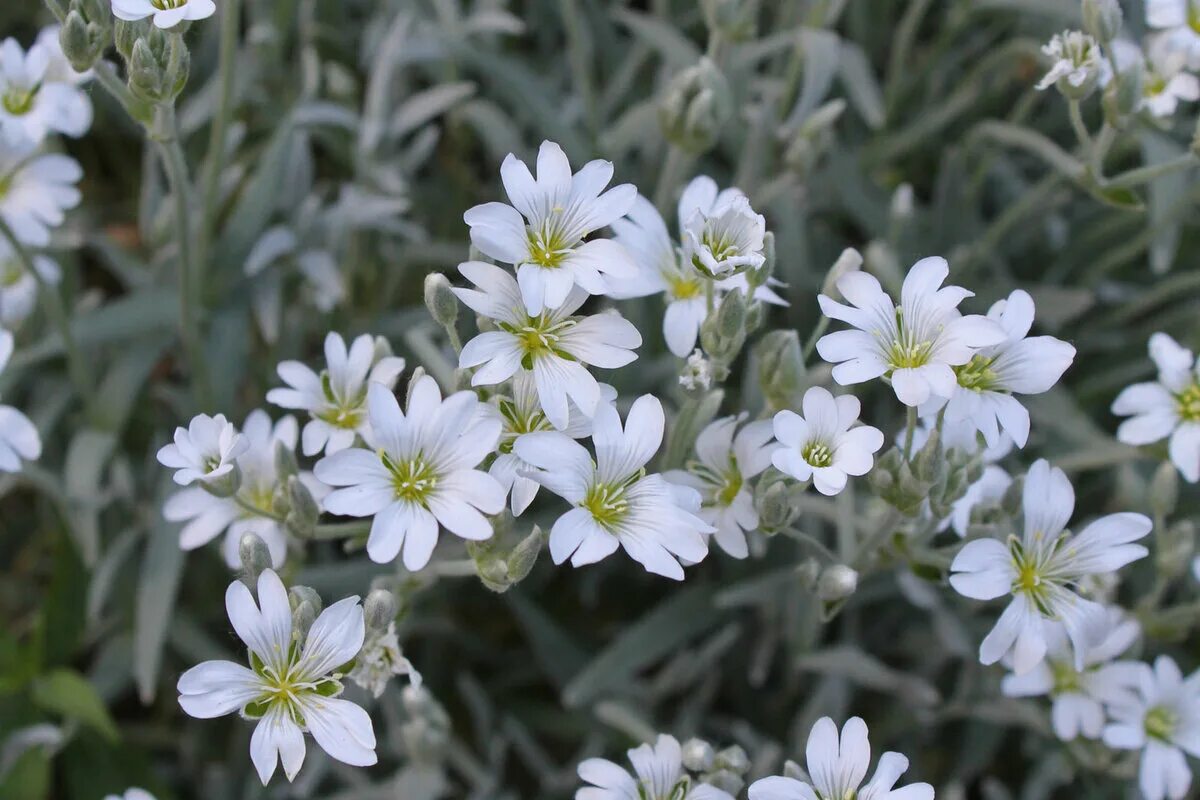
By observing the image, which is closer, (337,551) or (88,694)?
(88,694)

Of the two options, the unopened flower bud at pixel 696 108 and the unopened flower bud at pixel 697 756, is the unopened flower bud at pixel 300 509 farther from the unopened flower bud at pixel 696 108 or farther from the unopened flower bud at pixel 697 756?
the unopened flower bud at pixel 696 108

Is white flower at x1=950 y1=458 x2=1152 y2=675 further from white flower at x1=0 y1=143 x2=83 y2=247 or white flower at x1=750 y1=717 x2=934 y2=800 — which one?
white flower at x1=0 y1=143 x2=83 y2=247

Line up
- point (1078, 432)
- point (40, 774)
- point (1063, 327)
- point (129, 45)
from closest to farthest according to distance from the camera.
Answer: point (129, 45) → point (40, 774) → point (1078, 432) → point (1063, 327)

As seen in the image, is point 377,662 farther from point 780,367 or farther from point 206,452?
point 780,367

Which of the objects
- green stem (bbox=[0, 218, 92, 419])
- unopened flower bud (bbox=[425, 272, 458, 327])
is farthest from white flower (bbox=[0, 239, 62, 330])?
unopened flower bud (bbox=[425, 272, 458, 327])

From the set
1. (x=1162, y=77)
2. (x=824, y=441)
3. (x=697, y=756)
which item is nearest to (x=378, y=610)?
(x=697, y=756)

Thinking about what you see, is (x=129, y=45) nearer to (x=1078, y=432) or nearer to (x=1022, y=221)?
(x=1078, y=432)

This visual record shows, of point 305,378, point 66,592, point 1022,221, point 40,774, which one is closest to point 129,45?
point 305,378
